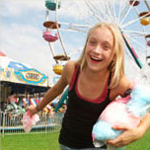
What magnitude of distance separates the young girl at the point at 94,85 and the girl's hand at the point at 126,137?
4.1 inches

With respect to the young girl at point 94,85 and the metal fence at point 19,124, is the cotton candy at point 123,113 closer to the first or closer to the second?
the young girl at point 94,85

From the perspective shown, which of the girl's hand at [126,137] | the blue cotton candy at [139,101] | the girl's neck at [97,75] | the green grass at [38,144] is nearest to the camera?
→ the girl's hand at [126,137]

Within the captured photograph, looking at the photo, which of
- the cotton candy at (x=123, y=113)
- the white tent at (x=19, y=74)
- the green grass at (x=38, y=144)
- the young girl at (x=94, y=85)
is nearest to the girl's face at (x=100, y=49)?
→ the young girl at (x=94, y=85)

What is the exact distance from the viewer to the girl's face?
1.38 meters

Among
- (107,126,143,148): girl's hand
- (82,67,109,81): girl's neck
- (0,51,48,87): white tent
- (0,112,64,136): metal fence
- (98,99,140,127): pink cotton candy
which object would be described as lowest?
(0,112,64,136): metal fence

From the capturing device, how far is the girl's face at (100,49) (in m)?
1.38

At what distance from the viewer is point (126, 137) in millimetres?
1220

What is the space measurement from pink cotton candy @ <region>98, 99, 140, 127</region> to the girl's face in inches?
9.1

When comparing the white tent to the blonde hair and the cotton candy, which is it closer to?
the blonde hair

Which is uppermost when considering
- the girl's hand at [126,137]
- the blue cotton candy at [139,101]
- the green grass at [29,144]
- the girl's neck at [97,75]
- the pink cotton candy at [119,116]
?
the girl's neck at [97,75]

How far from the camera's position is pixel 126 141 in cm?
123

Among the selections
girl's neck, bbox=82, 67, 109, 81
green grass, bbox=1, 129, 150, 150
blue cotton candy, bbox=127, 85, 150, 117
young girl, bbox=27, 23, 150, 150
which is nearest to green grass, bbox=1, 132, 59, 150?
green grass, bbox=1, 129, 150, 150

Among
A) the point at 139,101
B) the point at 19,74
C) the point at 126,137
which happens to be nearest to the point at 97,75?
the point at 139,101

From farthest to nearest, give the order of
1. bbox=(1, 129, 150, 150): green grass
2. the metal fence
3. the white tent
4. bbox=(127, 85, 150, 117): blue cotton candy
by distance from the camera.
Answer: the white tent → the metal fence → bbox=(1, 129, 150, 150): green grass → bbox=(127, 85, 150, 117): blue cotton candy
